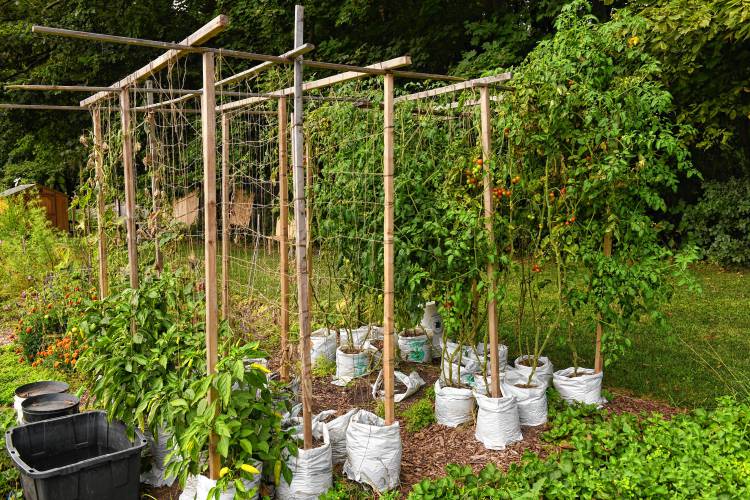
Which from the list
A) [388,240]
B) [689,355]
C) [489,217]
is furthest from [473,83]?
[689,355]

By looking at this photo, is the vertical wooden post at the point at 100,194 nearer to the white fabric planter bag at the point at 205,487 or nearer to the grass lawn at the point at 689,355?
the white fabric planter bag at the point at 205,487

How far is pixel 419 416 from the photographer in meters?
4.29

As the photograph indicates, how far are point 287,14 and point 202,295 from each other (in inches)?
391

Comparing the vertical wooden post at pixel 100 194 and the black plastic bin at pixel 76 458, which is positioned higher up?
the vertical wooden post at pixel 100 194

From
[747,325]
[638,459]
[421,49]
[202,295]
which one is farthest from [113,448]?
[421,49]

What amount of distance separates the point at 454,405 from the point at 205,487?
1792mm

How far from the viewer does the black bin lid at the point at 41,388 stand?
4297mm

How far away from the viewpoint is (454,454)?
151 inches

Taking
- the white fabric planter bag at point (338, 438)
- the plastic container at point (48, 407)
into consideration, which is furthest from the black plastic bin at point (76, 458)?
the white fabric planter bag at point (338, 438)

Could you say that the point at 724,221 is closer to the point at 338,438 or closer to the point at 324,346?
the point at 324,346

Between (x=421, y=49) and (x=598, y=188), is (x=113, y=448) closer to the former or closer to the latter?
(x=598, y=188)

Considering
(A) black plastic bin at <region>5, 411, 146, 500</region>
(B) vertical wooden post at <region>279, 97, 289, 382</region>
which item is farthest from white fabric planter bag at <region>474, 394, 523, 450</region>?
(A) black plastic bin at <region>5, 411, 146, 500</region>

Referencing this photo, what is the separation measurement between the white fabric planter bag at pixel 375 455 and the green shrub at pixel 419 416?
29.2 inches

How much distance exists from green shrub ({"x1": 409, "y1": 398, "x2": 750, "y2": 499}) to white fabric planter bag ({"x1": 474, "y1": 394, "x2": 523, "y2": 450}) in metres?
0.29
